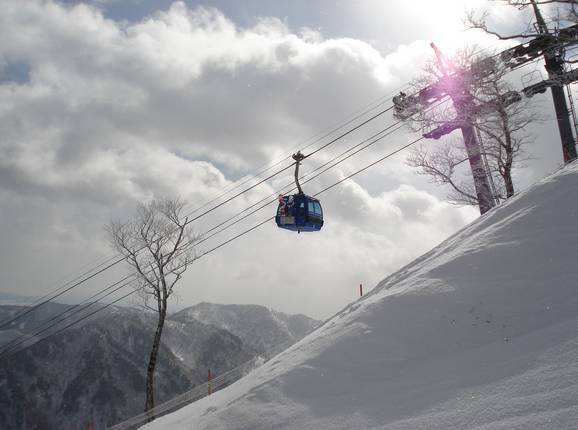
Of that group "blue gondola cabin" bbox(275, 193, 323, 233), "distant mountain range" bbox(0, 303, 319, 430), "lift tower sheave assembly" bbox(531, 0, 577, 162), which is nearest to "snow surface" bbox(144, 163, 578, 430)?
"blue gondola cabin" bbox(275, 193, 323, 233)

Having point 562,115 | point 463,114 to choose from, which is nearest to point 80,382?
point 463,114

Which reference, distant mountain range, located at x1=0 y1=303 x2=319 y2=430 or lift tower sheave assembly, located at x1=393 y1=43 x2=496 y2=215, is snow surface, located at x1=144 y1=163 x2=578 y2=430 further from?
distant mountain range, located at x1=0 y1=303 x2=319 y2=430

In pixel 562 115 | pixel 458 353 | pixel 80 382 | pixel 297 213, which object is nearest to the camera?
pixel 458 353

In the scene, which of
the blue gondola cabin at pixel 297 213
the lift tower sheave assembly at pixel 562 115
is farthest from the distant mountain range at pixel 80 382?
the lift tower sheave assembly at pixel 562 115

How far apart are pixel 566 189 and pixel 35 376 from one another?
19904 cm

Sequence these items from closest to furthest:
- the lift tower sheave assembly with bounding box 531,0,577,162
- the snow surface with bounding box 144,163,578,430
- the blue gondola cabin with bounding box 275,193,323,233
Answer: the snow surface with bounding box 144,163,578,430 → the lift tower sheave assembly with bounding box 531,0,577,162 → the blue gondola cabin with bounding box 275,193,323,233

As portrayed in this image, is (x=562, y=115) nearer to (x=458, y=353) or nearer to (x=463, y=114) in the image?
(x=463, y=114)

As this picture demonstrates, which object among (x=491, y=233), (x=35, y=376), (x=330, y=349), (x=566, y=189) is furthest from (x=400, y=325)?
(x=35, y=376)

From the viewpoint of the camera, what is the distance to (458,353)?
18.6ft

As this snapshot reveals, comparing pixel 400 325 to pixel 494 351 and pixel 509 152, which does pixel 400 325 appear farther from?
pixel 509 152

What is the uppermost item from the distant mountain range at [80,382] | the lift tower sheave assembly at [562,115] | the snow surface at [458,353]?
the lift tower sheave assembly at [562,115]

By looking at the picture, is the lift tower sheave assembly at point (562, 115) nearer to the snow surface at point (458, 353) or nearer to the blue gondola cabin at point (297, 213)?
the blue gondola cabin at point (297, 213)

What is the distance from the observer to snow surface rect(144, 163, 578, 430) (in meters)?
4.40

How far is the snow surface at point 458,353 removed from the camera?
440 cm
